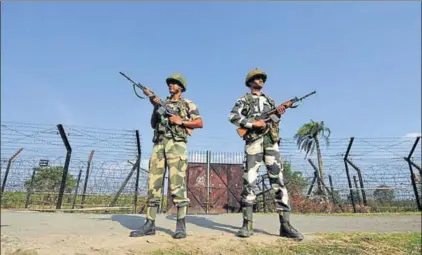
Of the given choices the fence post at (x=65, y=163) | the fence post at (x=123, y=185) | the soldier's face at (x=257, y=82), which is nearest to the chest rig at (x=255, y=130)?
the soldier's face at (x=257, y=82)

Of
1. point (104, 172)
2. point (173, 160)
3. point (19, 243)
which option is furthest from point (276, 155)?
point (104, 172)

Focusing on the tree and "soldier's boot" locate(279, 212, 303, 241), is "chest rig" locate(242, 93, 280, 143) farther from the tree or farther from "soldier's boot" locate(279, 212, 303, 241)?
the tree

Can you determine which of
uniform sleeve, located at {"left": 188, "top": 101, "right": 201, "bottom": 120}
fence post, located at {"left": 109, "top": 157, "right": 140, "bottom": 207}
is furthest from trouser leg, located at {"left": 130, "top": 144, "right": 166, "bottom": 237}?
fence post, located at {"left": 109, "top": 157, "right": 140, "bottom": 207}

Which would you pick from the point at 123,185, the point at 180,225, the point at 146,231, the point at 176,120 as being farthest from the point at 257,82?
the point at 123,185

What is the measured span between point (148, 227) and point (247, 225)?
1.15 metres

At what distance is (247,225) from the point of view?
390 cm

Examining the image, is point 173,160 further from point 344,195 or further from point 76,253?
point 344,195

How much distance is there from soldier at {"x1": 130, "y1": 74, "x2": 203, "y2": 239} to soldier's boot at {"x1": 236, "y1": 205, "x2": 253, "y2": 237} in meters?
0.68

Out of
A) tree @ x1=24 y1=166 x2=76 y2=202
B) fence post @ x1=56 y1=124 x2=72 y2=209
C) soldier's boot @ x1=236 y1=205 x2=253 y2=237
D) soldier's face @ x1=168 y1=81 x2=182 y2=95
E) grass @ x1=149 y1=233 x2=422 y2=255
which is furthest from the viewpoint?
tree @ x1=24 y1=166 x2=76 y2=202

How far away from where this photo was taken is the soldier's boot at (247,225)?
3809 millimetres

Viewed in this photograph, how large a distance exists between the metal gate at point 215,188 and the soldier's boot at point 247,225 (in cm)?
876

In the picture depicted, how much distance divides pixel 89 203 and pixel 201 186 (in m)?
4.68

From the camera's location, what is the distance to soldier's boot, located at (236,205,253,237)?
381 cm

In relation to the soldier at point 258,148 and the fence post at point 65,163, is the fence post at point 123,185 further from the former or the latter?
the soldier at point 258,148
